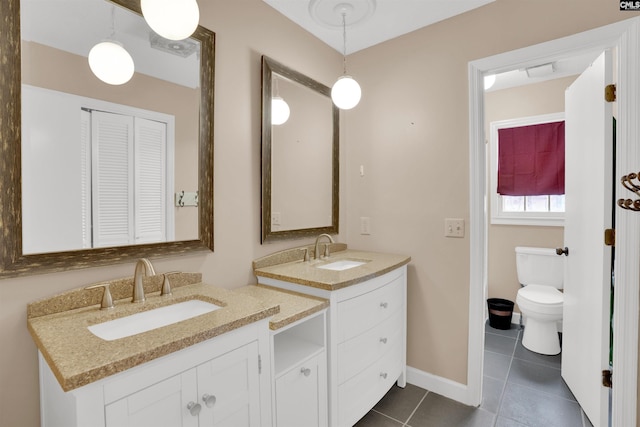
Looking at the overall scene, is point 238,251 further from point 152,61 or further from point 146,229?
point 152,61

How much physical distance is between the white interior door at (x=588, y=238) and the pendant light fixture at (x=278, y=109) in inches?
70.3

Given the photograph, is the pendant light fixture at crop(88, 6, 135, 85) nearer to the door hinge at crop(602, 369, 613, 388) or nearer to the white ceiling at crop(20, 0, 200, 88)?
the white ceiling at crop(20, 0, 200, 88)

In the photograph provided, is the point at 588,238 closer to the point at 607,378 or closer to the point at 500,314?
the point at 607,378

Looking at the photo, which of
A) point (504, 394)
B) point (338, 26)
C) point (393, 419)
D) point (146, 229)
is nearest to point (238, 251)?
point (146, 229)

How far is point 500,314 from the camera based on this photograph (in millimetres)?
3074

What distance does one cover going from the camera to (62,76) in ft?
3.72

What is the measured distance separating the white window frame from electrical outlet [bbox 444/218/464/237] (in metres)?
1.53

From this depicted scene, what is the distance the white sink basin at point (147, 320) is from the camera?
3.61 ft

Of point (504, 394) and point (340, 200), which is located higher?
point (340, 200)

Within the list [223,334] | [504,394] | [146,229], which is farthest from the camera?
[504,394]

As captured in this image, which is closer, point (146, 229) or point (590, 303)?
point (146, 229)

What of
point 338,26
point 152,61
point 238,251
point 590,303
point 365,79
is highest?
point 338,26

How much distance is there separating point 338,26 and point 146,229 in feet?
5.82

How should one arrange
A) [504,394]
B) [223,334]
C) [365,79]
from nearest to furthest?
1. [223,334]
2. [504,394]
3. [365,79]
